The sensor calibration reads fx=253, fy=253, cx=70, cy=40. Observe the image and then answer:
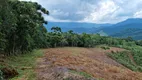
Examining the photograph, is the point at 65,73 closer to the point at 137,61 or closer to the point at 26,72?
the point at 26,72

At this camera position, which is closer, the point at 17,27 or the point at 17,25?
the point at 17,25

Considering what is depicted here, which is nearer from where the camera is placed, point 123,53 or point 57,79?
point 57,79

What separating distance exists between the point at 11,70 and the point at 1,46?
29.9 feet

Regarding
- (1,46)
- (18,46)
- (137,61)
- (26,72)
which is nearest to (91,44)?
(137,61)

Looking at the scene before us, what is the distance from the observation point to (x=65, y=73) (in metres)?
18.6

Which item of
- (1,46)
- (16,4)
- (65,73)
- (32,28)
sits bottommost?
(65,73)

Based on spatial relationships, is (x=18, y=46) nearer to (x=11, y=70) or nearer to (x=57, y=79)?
(x=11, y=70)

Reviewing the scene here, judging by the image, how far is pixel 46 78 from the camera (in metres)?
18.5

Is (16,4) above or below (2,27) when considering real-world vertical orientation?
above

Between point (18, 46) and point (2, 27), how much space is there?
9.05 meters

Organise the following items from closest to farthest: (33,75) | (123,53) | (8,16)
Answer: (33,75) < (8,16) < (123,53)

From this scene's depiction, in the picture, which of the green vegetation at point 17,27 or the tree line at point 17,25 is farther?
the green vegetation at point 17,27

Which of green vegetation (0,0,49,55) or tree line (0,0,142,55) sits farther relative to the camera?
green vegetation (0,0,49,55)

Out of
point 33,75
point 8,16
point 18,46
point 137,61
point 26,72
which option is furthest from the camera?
point 137,61
